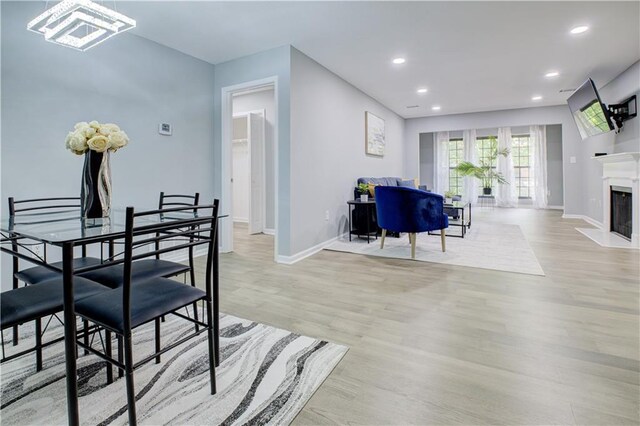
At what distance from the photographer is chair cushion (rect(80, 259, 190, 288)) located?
1.69 metres

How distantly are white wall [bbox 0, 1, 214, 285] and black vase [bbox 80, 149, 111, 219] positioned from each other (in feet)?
4.20

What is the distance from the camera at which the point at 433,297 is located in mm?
2568

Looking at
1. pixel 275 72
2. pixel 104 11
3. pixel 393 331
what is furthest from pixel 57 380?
pixel 275 72

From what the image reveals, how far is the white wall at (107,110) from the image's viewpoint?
251 cm

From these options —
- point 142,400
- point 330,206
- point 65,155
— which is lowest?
point 142,400

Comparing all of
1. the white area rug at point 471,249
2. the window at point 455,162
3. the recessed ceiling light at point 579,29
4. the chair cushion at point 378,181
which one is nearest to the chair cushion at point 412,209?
the white area rug at point 471,249

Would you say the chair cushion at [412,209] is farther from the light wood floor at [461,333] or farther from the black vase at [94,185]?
the black vase at [94,185]

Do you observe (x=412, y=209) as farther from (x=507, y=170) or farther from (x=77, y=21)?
(x=507, y=170)

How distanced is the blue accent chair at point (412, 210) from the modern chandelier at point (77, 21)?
9.47ft

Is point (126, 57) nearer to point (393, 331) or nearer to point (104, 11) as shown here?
point (104, 11)

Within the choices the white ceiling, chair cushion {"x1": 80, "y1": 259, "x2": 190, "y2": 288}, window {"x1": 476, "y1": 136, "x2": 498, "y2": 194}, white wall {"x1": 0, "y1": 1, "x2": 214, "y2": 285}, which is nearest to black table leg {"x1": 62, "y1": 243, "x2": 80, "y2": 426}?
chair cushion {"x1": 80, "y1": 259, "x2": 190, "y2": 288}

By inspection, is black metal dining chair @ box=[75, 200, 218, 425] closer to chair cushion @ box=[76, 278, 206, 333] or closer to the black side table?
chair cushion @ box=[76, 278, 206, 333]

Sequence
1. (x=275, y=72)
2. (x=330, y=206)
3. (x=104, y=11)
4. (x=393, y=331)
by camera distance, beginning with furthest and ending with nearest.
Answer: (x=330, y=206)
(x=275, y=72)
(x=393, y=331)
(x=104, y=11)

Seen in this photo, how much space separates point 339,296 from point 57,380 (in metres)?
1.79
